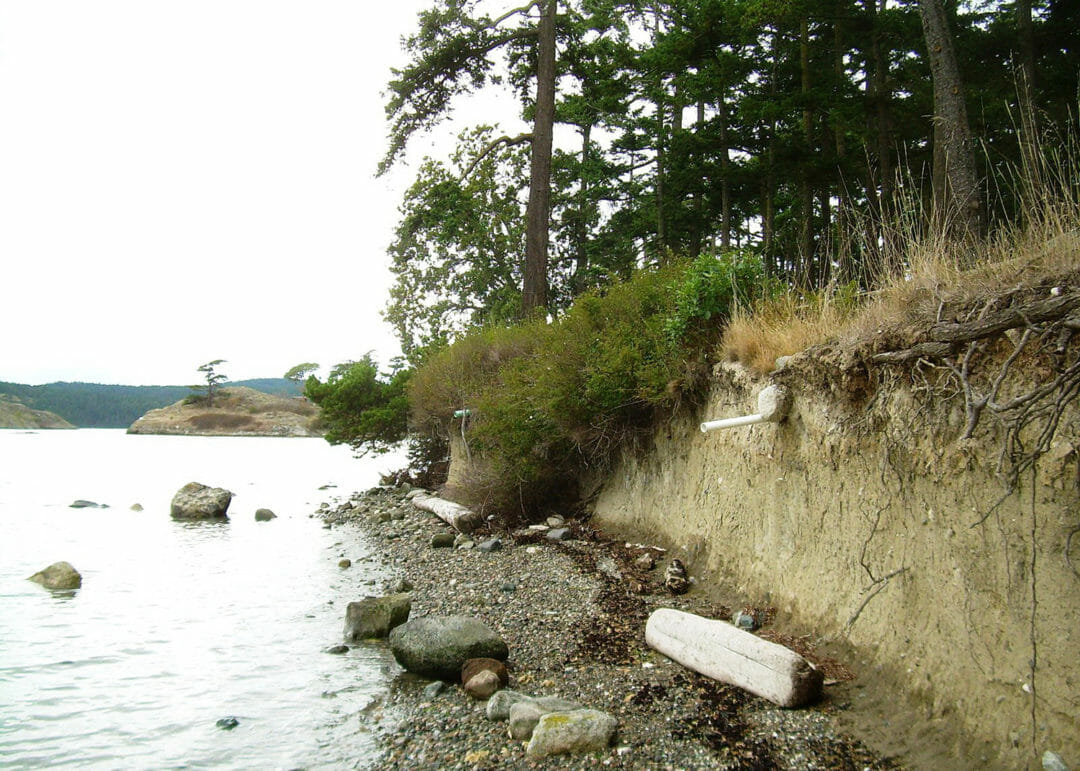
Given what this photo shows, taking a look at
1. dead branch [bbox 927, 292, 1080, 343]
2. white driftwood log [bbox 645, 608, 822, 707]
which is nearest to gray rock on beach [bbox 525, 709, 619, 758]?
white driftwood log [bbox 645, 608, 822, 707]

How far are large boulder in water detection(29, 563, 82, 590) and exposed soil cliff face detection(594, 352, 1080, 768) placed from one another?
9.83 metres

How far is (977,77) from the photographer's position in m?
17.3

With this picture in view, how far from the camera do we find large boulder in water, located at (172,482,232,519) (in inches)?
733

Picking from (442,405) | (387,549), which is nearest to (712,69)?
(442,405)

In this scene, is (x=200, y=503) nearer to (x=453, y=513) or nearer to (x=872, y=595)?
Answer: (x=453, y=513)

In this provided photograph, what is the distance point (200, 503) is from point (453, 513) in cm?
975

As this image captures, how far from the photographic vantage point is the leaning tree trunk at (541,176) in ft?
57.4

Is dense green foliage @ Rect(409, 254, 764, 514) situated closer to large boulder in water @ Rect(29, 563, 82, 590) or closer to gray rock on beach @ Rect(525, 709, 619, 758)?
gray rock on beach @ Rect(525, 709, 619, 758)

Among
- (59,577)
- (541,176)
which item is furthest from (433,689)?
(541,176)

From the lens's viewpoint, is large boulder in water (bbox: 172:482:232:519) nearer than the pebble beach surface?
No

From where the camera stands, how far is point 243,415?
6662 cm

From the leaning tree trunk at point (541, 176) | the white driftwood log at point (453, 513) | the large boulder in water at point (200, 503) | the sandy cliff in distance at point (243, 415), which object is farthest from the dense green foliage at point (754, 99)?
the sandy cliff in distance at point (243, 415)

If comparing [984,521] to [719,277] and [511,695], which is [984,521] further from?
[719,277]

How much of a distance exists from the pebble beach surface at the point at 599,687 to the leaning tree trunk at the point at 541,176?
8980 mm
